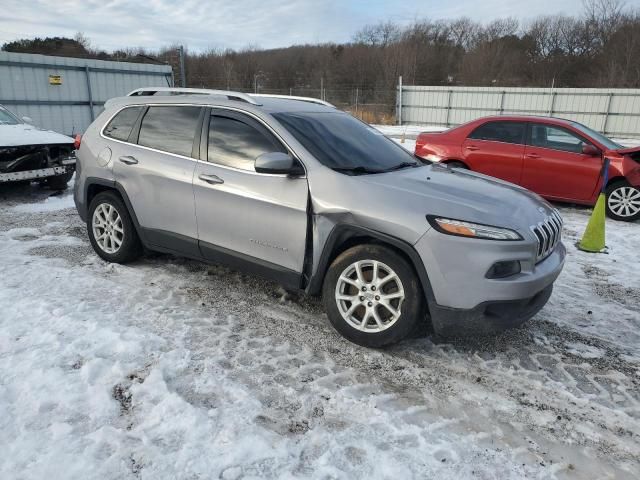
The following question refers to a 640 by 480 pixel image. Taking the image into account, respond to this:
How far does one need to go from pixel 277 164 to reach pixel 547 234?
6.54ft

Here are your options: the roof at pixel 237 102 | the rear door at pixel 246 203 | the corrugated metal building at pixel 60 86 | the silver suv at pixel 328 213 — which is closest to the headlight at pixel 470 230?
the silver suv at pixel 328 213

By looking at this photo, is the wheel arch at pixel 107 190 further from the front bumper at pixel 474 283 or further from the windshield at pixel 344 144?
the front bumper at pixel 474 283

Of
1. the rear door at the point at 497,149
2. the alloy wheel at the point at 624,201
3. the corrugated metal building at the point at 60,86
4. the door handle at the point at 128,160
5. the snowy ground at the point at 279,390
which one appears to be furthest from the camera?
the corrugated metal building at the point at 60,86

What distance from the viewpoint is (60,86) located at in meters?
15.9

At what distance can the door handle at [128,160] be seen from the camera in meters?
4.48

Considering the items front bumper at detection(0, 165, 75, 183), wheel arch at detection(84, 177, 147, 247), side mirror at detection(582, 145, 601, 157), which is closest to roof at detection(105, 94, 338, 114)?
wheel arch at detection(84, 177, 147, 247)

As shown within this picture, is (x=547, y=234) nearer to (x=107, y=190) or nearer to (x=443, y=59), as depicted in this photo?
(x=107, y=190)

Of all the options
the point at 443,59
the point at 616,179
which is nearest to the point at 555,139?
the point at 616,179

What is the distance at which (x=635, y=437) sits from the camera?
8.69 feet

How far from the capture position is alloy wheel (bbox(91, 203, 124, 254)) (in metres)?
4.81

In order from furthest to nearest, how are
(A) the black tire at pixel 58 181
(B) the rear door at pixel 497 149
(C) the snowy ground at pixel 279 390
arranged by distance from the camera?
(A) the black tire at pixel 58 181, (B) the rear door at pixel 497 149, (C) the snowy ground at pixel 279 390

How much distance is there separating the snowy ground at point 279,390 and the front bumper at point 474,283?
387 mm

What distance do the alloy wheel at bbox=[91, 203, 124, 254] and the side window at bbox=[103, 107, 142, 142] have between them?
70 cm

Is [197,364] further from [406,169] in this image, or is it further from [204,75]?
[204,75]
